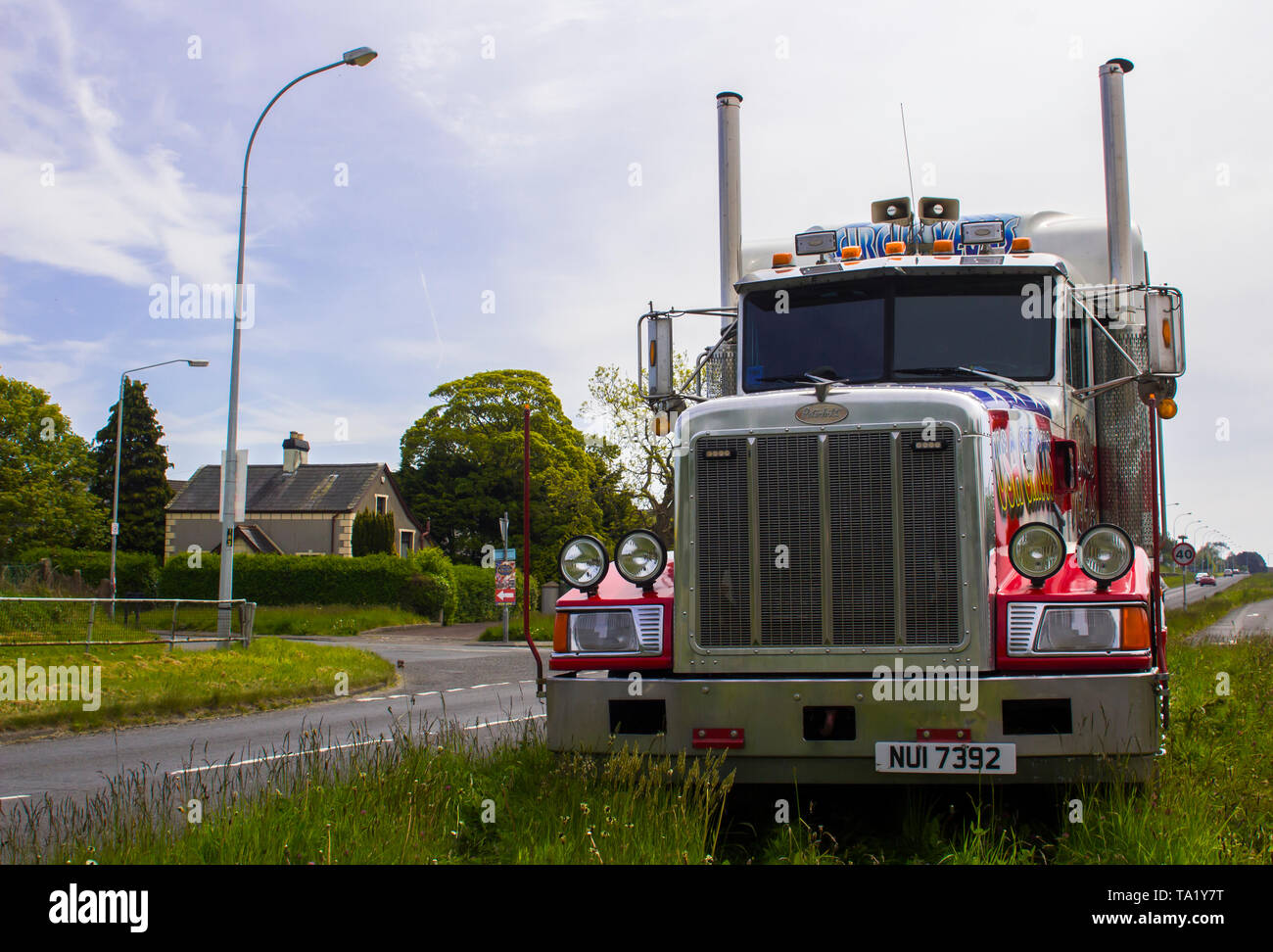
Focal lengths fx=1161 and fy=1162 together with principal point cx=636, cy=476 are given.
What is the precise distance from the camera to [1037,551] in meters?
5.12

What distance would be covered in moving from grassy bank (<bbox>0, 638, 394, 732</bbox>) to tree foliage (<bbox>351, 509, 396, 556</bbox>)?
96.9 feet

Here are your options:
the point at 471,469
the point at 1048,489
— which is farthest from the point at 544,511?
the point at 1048,489

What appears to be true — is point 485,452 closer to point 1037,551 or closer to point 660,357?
point 660,357

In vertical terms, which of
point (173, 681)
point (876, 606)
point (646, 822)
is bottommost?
point (173, 681)

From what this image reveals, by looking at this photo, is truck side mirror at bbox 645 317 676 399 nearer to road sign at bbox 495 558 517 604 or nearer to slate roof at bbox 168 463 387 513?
road sign at bbox 495 558 517 604

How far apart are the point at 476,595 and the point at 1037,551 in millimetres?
40077

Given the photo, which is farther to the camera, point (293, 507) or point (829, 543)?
point (293, 507)

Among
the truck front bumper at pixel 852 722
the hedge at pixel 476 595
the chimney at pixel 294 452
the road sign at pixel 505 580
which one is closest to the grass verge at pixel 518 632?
the road sign at pixel 505 580

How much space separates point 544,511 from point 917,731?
47.1 meters

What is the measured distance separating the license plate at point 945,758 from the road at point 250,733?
9.56ft

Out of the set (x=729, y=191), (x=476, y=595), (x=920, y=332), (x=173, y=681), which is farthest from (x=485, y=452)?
(x=920, y=332)

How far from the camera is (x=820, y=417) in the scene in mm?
5375

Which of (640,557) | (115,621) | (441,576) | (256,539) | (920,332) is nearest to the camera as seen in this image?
(640,557)

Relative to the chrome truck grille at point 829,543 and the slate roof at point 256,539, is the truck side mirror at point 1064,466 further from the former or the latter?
the slate roof at point 256,539
